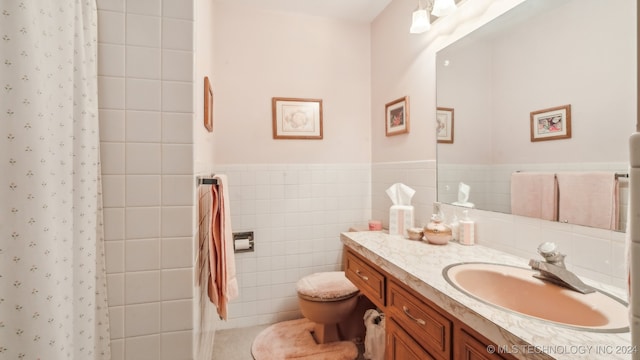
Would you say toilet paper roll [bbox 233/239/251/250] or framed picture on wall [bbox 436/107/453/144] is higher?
framed picture on wall [bbox 436/107/453/144]

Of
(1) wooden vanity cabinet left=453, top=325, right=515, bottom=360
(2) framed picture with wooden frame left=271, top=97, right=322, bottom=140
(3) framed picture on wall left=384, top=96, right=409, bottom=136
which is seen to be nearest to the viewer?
(1) wooden vanity cabinet left=453, top=325, right=515, bottom=360

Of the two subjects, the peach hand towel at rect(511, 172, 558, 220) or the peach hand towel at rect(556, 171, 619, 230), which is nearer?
the peach hand towel at rect(556, 171, 619, 230)

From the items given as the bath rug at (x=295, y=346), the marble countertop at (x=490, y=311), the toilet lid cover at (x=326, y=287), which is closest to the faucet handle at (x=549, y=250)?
the marble countertop at (x=490, y=311)

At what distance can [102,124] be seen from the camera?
3.16 feet

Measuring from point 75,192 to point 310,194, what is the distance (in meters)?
1.80

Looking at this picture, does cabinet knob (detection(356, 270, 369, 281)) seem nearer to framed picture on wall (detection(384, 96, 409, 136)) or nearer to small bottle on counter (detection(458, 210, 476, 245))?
small bottle on counter (detection(458, 210, 476, 245))

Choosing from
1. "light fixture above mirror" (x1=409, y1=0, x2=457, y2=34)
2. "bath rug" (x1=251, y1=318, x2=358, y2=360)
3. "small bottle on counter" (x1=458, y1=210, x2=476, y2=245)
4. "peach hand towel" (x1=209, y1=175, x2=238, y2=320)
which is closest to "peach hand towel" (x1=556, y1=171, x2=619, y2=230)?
"small bottle on counter" (x1=458, y1=210, x2=476, y2=245)

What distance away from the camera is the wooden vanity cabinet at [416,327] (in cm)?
83

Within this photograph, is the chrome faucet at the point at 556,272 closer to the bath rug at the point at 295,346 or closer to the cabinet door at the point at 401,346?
the cabinet door at the point at 401,346

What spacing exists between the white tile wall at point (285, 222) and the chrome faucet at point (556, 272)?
1.63 meters

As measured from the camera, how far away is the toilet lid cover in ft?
6.16

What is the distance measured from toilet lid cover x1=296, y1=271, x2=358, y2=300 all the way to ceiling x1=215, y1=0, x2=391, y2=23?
217 centimetres

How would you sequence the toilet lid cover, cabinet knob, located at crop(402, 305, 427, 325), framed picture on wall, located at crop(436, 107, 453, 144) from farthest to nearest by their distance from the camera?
the toilet lid cover, framed picture on wall, located at crop(436, 107, 453, 144), cabinet knob, located at crop(402, 305, 427, 325)

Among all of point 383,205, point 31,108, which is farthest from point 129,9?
point 383,205
